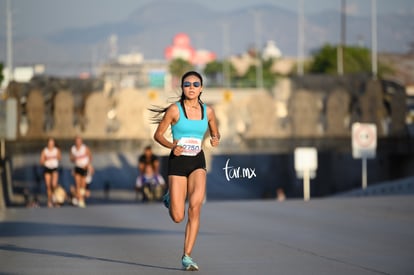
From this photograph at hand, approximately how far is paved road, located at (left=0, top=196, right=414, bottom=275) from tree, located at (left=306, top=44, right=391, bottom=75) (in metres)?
160

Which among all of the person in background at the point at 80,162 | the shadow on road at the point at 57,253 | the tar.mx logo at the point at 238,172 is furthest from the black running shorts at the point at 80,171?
the tar.mx logo at the point at 238,172

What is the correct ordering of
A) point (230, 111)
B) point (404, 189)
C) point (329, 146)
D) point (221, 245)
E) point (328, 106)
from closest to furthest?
point (221, 245)
point (404, 189)
point (329, 146)
point (328, 106)
point (230, 111)

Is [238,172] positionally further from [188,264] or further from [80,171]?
[80,171]

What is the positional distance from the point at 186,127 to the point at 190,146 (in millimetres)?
204

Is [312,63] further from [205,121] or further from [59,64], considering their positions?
Result: [205,121]

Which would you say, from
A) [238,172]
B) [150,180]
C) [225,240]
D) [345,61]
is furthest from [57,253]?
[345,61]

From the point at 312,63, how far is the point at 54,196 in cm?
16554

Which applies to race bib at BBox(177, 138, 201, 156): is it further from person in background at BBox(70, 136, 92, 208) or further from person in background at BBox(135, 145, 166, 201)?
person in background at BBox(135, 145, 166, 201)

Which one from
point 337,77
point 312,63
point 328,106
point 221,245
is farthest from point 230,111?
point 221,245

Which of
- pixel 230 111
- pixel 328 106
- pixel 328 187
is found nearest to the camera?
pixel 328 187

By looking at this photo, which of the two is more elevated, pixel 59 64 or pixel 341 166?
pixel 59 64

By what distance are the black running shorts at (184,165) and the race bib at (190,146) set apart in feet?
0.15

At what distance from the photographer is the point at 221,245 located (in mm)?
17719

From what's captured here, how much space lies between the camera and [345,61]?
621ft
